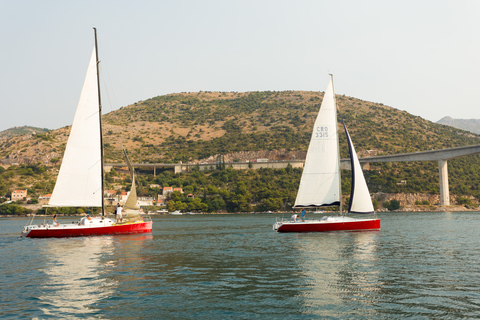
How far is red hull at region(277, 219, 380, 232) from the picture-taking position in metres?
42.2

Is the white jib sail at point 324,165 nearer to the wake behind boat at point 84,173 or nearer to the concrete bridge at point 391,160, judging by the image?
the wake behind boat at point 84,173

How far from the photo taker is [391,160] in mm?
128625

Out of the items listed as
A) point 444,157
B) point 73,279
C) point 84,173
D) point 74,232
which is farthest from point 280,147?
point 73,279

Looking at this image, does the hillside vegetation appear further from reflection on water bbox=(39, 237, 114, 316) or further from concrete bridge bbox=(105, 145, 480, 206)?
reflection on water bbox=(39, 237, 114, 316)

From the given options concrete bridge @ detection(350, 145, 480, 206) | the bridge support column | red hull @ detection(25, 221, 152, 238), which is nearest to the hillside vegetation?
the bridge support column

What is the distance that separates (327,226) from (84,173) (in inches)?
927

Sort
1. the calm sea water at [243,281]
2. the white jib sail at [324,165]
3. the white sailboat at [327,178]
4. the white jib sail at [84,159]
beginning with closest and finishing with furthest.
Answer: the calm sea water at [243,281]
the white jib sail at [84,159]
the white sailboat at [327,178]
the white jib sail at [324,165]

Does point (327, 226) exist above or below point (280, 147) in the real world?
below

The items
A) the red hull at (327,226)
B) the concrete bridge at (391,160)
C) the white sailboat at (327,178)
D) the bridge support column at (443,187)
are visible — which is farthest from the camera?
the bridge support column at (443,187)

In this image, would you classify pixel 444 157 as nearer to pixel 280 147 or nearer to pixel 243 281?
pixel 280 147

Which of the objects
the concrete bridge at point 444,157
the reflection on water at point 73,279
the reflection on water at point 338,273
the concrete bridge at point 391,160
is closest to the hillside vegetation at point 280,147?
the concrete bridge at point 391,160

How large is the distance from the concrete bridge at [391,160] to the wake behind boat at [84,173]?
97.6m

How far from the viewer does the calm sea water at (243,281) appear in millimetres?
15211

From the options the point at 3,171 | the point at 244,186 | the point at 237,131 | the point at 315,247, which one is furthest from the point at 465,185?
the point at 3,171
